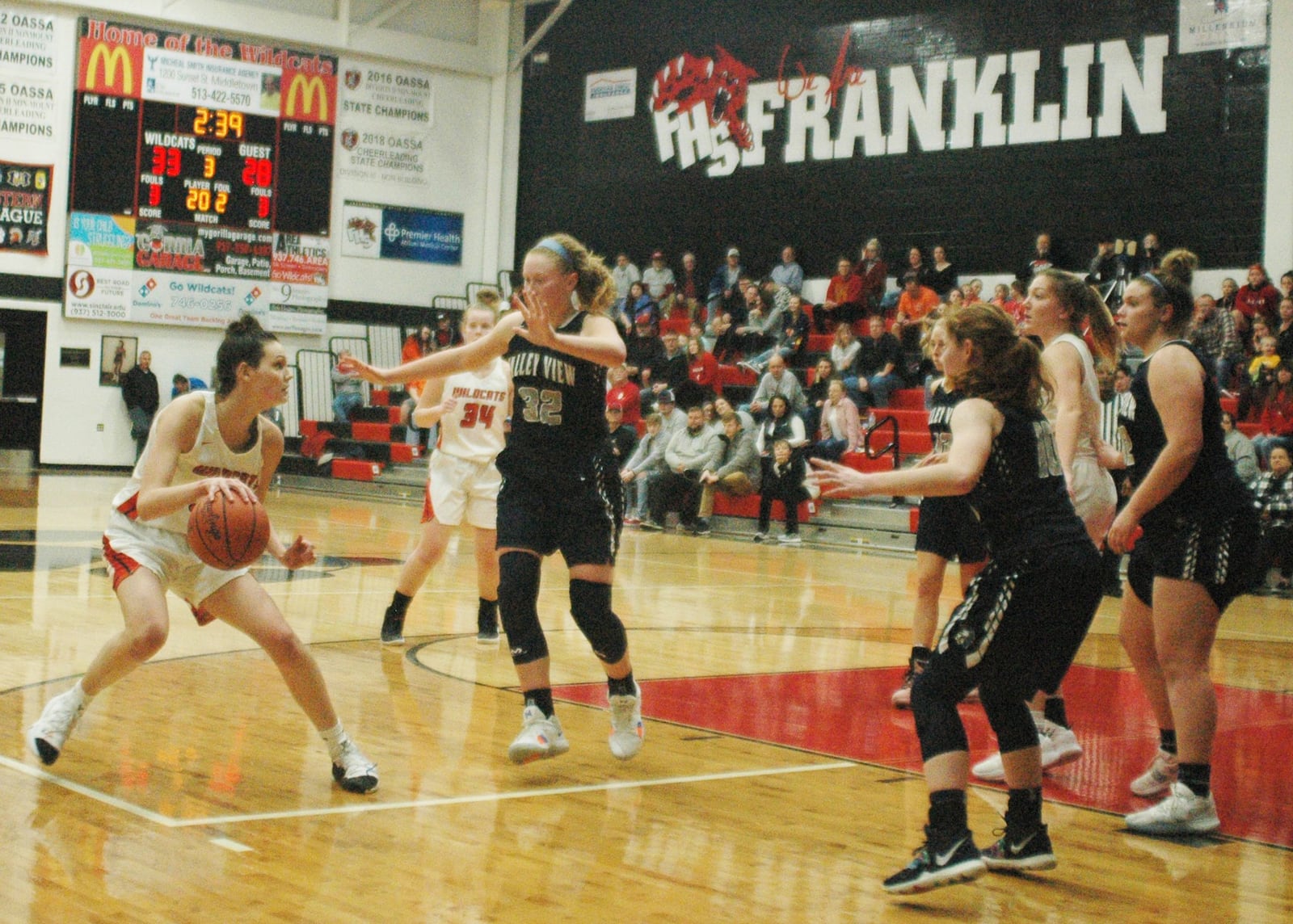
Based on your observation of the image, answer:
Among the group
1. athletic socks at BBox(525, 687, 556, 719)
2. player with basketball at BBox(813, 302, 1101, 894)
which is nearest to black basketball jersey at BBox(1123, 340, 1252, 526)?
player with basketball at BBox(813, 302, 1101, 894)

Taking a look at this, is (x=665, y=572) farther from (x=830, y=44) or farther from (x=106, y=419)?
(x=106, y=419)

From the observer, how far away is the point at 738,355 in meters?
18.6

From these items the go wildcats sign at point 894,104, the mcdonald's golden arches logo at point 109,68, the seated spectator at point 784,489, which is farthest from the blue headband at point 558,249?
the mcdonald's golden arches logo at point 109,68

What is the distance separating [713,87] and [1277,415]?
432 inches

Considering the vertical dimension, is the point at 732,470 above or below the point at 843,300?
below

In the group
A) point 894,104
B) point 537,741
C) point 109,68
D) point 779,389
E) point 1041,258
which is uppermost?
point 109,68

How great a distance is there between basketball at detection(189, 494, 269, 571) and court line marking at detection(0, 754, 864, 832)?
696 millimetres

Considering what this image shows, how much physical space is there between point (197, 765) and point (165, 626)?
0.44 metres

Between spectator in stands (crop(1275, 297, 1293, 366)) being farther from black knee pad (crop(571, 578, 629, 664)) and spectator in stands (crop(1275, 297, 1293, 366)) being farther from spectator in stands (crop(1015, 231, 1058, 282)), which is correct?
black knee pad (crop(571, 578, 629, 664))

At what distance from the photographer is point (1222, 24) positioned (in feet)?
52.6

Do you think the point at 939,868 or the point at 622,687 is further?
the point at 622,687

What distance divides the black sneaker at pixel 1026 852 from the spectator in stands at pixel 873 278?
1498 centimetres

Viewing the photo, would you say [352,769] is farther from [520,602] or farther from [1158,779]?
[1158,779]

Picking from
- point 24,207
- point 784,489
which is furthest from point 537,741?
point 24,207
